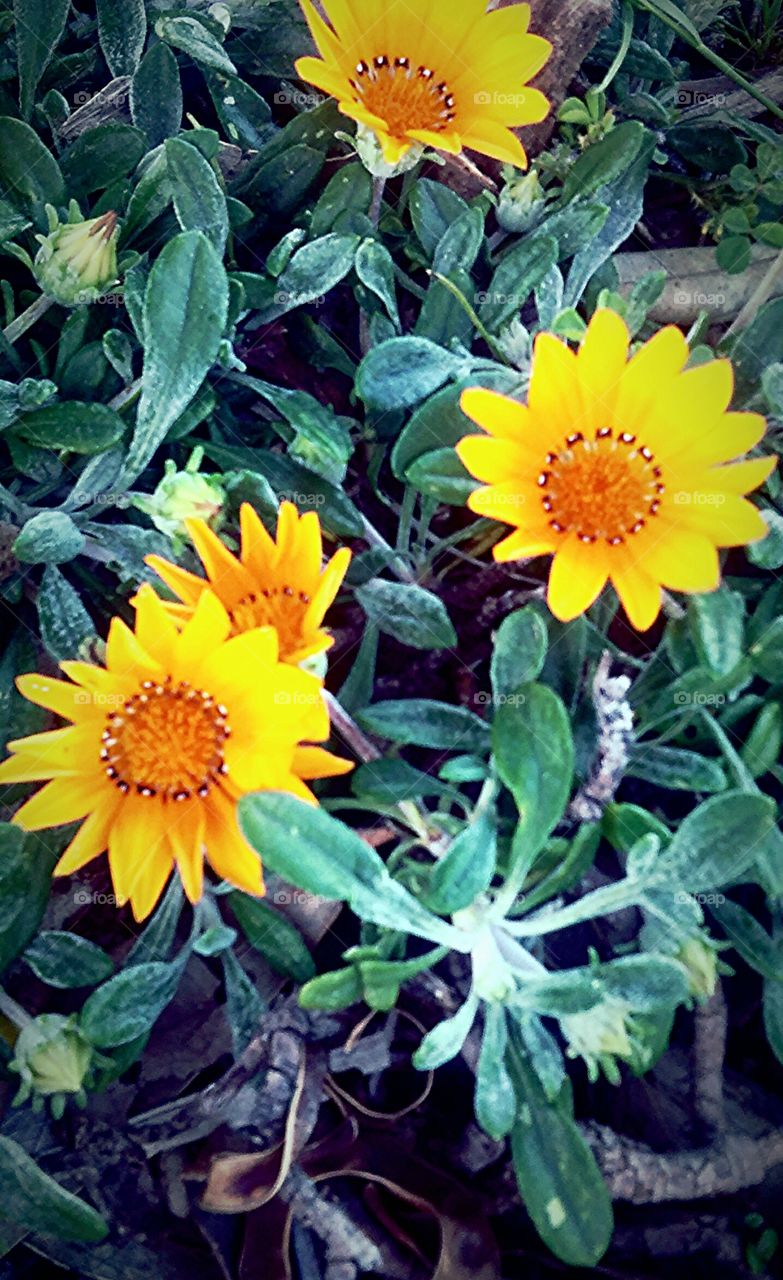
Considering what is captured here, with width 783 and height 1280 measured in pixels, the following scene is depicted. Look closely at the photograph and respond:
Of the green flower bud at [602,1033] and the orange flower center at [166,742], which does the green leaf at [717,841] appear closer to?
the green flower bud at [602,1033]

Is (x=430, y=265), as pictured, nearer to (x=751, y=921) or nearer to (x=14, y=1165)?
(x=751, y=921)

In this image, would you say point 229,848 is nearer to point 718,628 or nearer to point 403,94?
point 718,628

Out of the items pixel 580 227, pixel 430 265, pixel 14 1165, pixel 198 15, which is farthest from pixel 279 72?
pixel 14 1165

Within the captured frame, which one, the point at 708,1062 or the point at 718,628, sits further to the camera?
the point at 708,1062

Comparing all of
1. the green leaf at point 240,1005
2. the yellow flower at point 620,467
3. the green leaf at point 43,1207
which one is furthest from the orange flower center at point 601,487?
the green leaf at point 43,1207

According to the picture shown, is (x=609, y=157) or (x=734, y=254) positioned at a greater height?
(x=609, y=157)

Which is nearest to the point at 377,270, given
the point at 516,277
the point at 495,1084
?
the point at 516,277

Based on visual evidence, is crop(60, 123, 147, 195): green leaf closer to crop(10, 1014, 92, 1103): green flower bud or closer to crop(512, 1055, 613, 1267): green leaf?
crop(10, 1014, 92, 1103): green flower bud

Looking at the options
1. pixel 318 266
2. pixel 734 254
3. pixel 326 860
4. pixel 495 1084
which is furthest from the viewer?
pixel 734 254

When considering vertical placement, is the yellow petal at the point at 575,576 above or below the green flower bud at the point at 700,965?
above
